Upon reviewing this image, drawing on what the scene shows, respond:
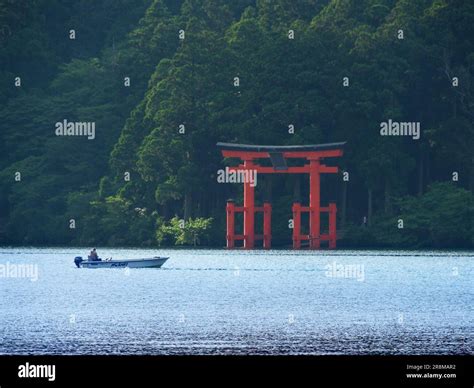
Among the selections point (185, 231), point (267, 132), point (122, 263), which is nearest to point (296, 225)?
point (185, 231)

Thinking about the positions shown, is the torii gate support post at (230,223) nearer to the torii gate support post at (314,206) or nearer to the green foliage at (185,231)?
the green foliage at (185,231)

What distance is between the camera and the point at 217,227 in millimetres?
102250

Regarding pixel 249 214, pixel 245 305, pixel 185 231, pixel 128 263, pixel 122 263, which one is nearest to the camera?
pixel 245 305

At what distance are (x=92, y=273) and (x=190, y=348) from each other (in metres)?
31.1

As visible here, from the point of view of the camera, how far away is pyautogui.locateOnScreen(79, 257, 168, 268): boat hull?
263ft

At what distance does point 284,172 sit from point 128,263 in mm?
19134

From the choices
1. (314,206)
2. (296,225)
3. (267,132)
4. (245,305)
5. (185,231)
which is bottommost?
(245,305)

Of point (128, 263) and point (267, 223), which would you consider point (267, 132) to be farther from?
point (128, 263)

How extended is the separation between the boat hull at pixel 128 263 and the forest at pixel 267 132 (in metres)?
19.0

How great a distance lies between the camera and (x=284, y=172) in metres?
98.8

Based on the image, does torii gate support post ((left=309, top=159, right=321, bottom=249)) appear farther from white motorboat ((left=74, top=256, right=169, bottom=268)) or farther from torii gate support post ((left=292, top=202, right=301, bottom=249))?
white motorboat ((left=74, top=256, right=169, bottom=268))

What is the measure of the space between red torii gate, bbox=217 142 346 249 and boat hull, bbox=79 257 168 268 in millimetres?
15102

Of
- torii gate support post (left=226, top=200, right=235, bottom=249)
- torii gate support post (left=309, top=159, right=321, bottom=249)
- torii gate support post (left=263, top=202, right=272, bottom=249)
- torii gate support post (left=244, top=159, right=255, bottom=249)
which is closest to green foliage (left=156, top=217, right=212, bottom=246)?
torii gate support post (left=226, top=200, right=235, bottom=249)
